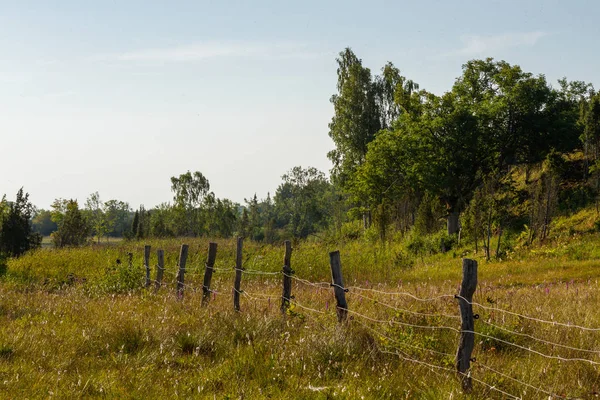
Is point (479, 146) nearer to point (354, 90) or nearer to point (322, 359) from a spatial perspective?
point (354, 90)

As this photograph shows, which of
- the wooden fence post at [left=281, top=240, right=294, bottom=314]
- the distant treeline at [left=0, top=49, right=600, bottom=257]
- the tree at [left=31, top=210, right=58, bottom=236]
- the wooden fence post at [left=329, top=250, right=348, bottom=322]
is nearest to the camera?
the wooden fence post at [left=329, top=250, right=348, bottom=322]

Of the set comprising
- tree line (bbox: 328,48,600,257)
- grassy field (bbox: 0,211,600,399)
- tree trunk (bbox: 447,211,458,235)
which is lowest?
grassy field (bbox: 0,211,600,399)

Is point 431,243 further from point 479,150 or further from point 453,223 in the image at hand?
point 479,150

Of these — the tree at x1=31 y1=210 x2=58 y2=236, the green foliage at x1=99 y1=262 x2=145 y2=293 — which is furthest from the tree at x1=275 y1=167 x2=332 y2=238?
the tree at x1=31 y1=210 x2=58 y2=236

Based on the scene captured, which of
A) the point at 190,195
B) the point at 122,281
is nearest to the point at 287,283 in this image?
the point at 122,281

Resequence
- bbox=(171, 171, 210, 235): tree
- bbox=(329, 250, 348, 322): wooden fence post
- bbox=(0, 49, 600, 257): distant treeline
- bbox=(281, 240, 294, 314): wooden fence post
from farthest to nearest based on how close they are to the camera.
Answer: bbox=(171, 171, 210, 235): tree < bbox=(0, 49, 600, 257): distant treeline < bbox=(281, 240, 294, 314): wooden fence post < bbox=(329, 250, 348, 322): wooden fence post

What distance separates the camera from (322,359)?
580 centimetres

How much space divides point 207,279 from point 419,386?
6.11 m

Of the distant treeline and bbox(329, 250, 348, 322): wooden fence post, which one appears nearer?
bbox(329, 250, 348, 322): wooden fence post

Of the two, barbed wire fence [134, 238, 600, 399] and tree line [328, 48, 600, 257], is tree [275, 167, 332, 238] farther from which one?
barbed wire fence [134, 238, 600, 399]

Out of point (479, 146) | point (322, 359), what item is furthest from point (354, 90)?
point (322, 359)

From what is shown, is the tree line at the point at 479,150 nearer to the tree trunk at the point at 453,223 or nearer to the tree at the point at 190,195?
the tree trunk at the point at 453,223

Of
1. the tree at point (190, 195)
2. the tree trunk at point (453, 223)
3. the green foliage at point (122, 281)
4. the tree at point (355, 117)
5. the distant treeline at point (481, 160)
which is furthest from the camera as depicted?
the tree at point (190, 195)

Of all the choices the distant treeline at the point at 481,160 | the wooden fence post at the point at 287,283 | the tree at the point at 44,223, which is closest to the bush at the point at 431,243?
the distant treeline at the point at 481,160
